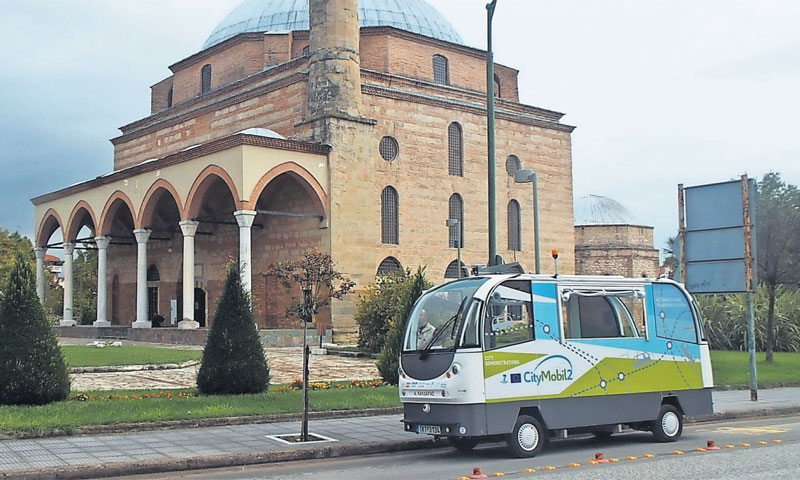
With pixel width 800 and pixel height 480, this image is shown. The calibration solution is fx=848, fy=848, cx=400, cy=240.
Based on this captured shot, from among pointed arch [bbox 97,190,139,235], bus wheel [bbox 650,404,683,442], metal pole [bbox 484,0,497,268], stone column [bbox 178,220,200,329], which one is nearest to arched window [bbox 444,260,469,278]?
stone column [bbox 178,220,200,329]

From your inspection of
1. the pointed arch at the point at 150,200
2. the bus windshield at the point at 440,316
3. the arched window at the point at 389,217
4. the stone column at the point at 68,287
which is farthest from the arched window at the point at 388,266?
the bus windshield at the point at 440,316

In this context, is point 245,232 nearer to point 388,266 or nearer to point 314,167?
point 314,167

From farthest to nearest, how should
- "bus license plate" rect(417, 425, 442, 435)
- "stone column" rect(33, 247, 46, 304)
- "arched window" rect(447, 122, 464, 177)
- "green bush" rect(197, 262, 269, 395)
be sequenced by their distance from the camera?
"stone column" rect(33, 247, 46, 304), "arched window" rect(447, 122, 464, 177), "green bush" rect(197, 262, 269, 395), "bus license plate" rect(417, 425, 442, 435)

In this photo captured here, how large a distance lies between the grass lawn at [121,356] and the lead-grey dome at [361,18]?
17.5 metres

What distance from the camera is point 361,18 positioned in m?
Answer: 36.1

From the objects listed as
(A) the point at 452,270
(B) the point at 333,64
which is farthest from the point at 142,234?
(A) the point at 452,270

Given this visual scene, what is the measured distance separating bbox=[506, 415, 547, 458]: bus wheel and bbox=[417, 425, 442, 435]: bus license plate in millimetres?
793

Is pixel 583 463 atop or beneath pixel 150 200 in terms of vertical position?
beneath

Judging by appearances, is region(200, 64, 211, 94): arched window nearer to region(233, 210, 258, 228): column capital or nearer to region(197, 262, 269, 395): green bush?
region(233, 210, 258, 228): column capital

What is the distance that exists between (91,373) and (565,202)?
2366 centimetres

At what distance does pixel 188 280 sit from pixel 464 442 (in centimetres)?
2123

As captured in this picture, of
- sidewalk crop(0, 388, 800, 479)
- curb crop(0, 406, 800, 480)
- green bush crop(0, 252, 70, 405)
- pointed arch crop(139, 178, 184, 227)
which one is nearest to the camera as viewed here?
curb crop(0, 406, 800, 480)

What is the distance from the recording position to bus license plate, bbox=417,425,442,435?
31.6 ft

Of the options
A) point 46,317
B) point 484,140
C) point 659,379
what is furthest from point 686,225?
point 484,140
